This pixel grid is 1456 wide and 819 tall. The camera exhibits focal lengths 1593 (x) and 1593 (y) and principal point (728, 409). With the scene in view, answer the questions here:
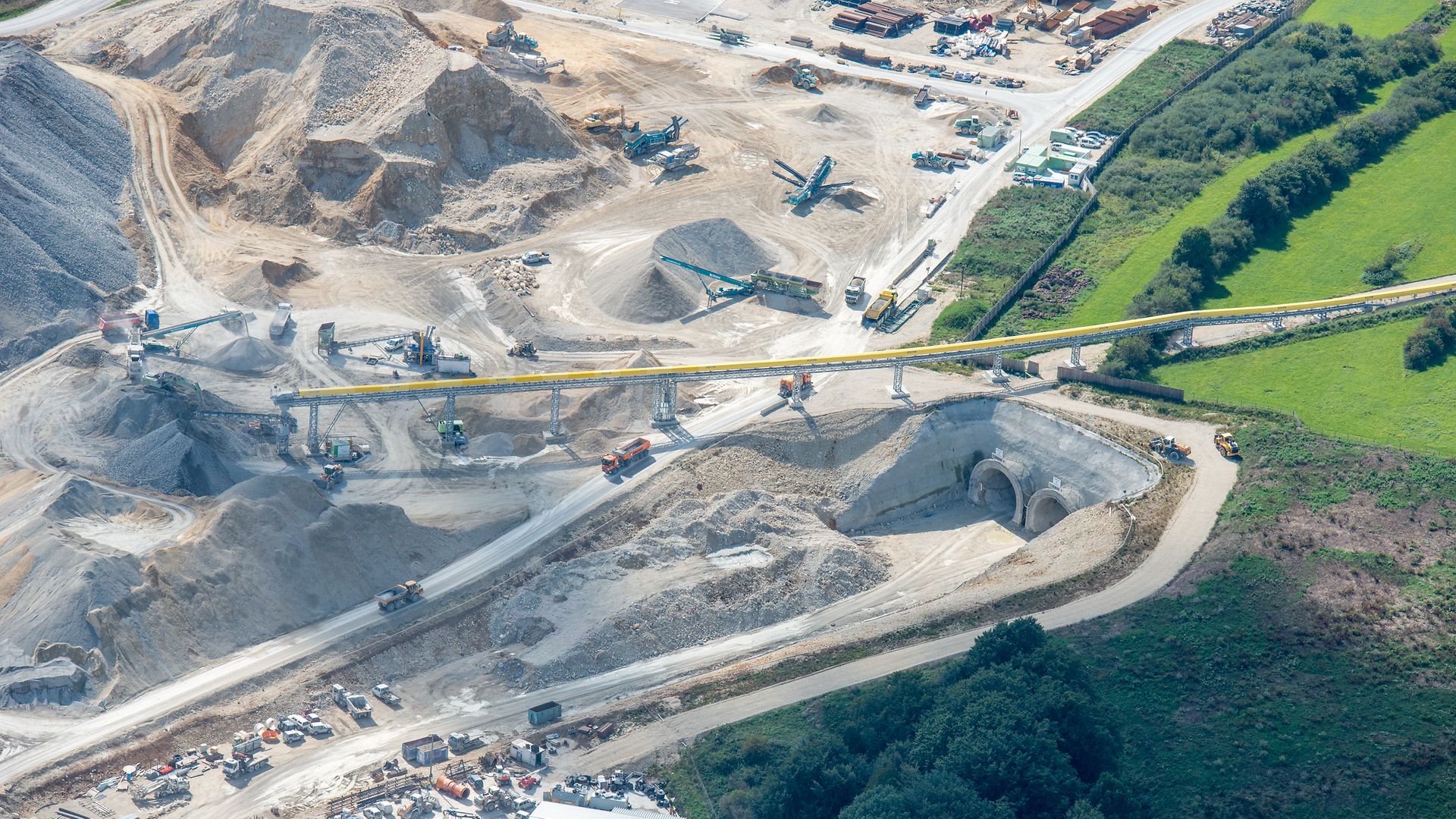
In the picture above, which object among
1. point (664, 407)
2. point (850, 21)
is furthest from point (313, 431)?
point (850, 21)

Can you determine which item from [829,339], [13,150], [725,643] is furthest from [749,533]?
[13,150]

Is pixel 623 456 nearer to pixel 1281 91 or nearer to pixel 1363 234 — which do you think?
pixel 1363 234

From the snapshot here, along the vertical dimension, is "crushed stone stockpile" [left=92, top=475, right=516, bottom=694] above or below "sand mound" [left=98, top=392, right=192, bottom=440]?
below

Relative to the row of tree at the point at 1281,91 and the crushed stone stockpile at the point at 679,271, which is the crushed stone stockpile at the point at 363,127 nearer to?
the crushed stone stockpile at the point at 679,271

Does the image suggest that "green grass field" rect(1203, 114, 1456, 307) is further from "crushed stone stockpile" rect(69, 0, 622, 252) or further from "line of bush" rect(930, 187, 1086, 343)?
"crushed stone stockpile" rect(69, 0, 622, 252)

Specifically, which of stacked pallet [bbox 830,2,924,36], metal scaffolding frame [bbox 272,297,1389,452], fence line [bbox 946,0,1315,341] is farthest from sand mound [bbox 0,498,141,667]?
stacked pallet [bbox 830,2,924,36]

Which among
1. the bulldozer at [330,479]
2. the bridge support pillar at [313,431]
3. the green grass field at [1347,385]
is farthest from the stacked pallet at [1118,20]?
the bulldozer at [330,479]
